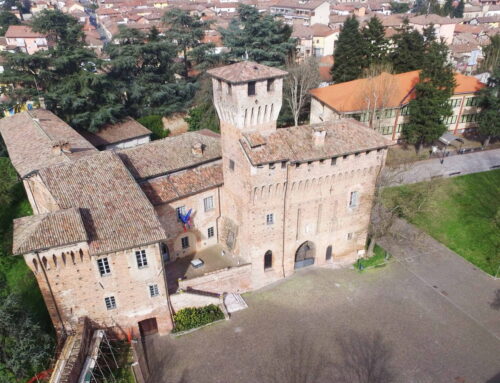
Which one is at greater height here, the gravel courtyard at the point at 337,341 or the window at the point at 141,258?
the window at the point at 141,258

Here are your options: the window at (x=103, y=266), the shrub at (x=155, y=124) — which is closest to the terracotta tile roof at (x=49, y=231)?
the window at (x=103, y=266)

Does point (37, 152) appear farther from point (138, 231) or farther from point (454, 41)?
point (454, 41)

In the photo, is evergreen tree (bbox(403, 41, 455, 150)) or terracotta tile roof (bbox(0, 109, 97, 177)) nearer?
terracotta tile roof (bbox(0, 109, 97, 177))

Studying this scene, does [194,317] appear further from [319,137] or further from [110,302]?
[319,137]

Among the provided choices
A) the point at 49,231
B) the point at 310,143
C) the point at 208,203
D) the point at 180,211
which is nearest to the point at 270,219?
the point at 208,203

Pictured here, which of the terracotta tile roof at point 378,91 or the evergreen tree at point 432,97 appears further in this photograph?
the terracotta tile roof at point 378,91

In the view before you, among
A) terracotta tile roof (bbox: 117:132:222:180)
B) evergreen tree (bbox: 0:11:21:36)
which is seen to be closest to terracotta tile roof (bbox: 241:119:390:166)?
terracotta tile roof (bbox: 117:132:222:180)

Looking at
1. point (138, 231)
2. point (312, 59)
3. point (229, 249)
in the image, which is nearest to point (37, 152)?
point (138, 231)

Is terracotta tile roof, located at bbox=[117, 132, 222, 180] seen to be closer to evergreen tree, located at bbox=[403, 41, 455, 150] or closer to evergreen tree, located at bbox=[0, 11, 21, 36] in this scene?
evergreen tree, located at bbox=[403, 41, 455, 150]

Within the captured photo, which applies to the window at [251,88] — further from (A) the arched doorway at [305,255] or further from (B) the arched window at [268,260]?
(A) the arched doorway at [305,255]
